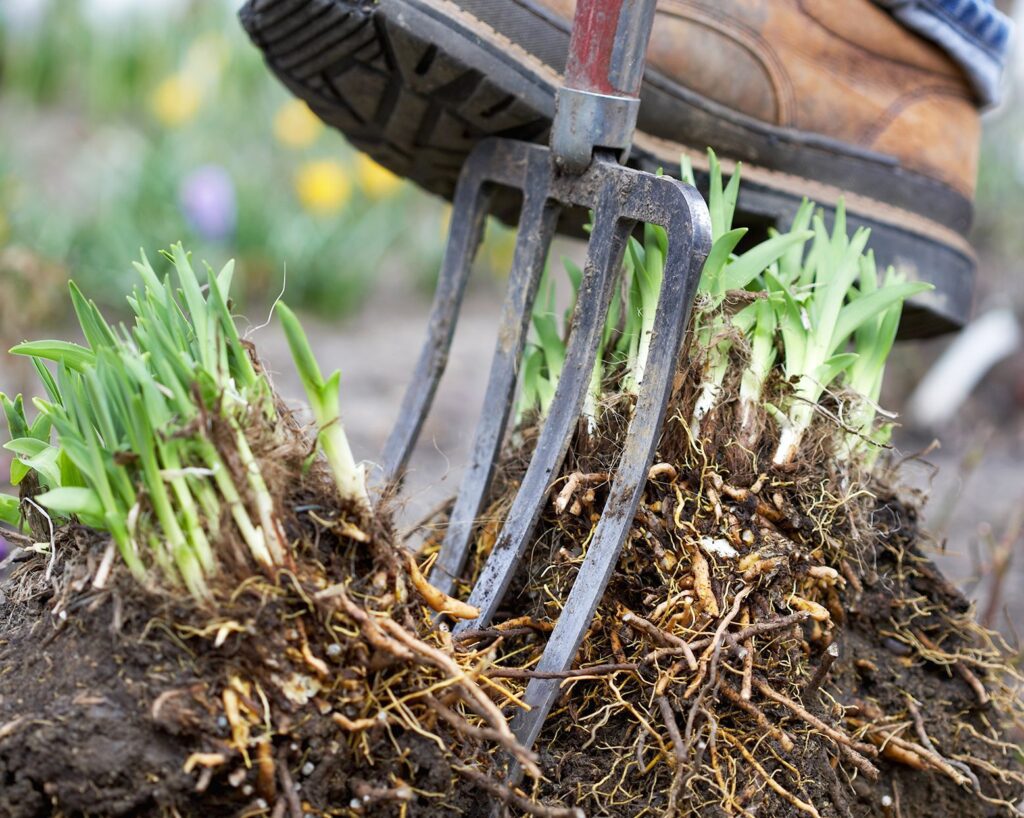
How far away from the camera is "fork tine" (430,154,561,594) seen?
1443 millimetres

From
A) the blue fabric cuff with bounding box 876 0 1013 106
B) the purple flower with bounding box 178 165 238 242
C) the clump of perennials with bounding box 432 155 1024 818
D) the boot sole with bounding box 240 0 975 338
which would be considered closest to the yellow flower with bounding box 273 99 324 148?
the purple flower with bounding box 178 165 238 242

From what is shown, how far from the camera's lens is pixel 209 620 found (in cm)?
96

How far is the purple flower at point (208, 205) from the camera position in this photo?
3.55 metres

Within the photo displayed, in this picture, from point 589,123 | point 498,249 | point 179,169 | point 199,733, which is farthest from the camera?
point 498,249

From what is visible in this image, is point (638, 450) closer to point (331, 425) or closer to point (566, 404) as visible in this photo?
point (566, 404)

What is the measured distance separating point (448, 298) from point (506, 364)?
21cm

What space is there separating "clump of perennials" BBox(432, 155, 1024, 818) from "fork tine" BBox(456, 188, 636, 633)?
0.03m

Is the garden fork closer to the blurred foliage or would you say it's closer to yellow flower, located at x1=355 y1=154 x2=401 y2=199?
the blurred foliage

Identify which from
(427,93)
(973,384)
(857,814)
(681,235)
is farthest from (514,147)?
(973,384)

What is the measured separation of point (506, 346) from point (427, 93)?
385 mm

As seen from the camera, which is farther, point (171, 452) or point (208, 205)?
point (208, 205)

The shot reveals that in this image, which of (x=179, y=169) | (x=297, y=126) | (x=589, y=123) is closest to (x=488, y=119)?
(x=589, y=123)

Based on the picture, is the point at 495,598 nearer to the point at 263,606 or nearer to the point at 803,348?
the point at 263,606

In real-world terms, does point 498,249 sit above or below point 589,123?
below
